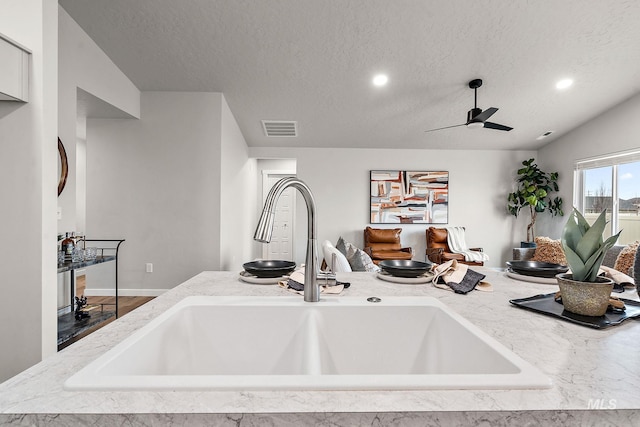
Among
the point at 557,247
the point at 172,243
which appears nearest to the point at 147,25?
the point at 172,243

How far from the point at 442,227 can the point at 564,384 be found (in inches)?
220

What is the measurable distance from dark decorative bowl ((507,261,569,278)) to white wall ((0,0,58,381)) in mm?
2416

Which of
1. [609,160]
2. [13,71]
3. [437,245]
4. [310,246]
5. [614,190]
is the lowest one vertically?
[437,245]

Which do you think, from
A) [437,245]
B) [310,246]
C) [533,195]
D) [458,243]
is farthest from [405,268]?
[533,195]

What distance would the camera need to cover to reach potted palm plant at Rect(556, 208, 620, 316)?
83 centimetres

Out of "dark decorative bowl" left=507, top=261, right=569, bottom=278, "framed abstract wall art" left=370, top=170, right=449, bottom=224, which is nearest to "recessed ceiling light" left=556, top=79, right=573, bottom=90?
"framed abstract wall art" left=370, top=170, right=449, bottom=224

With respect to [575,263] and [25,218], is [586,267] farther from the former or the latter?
[25,218]

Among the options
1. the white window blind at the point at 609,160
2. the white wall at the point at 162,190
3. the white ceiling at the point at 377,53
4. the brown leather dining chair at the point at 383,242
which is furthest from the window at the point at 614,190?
the white wall at the point at 162,190

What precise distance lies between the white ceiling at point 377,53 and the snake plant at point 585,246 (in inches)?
99.8

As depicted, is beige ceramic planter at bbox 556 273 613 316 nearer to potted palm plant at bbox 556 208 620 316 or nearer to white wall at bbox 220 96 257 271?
potted palm plant at bbox 556 208 620 316

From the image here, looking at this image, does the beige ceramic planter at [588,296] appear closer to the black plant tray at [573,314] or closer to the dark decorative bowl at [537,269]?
the black plant tray at [573,314]

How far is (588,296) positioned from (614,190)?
5137 millimetres

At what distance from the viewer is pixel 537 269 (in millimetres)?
1392

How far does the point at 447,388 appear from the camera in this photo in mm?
511
